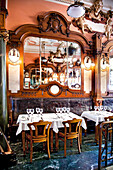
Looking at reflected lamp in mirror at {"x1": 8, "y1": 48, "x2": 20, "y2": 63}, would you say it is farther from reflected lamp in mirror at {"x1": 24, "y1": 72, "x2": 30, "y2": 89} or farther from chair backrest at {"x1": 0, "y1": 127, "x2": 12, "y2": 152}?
chair backrest at {"x1": 0, "y1": 127, "x2": 12, "y2": 152}

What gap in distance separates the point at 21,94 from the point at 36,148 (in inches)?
82.0

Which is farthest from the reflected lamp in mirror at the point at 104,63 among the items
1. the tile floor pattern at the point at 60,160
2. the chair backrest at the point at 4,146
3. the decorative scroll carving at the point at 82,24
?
the chair backrest at the point at 4,146

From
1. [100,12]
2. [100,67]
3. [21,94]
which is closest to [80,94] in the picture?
[100,67]

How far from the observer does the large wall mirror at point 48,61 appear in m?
5.86

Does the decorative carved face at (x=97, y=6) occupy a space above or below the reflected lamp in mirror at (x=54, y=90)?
above

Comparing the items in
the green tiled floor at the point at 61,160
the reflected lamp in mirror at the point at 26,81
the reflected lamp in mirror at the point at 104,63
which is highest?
the reflected lamp in mirror at the point at 104,63

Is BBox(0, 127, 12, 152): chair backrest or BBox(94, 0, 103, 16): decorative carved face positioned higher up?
BBox(94, 0, 103, 16): decorative carved face

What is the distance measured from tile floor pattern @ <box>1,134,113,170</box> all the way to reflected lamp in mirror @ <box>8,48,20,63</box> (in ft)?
9.79

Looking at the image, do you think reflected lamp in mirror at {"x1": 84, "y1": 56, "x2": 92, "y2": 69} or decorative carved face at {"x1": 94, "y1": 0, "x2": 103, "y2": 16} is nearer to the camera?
reflected lamp in mirror at {"x1": 84, "y1": 56, "x2": 92, "y2": 69}

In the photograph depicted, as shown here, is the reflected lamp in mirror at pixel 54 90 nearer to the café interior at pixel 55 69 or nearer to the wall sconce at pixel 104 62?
the café interior at pixel 55 69

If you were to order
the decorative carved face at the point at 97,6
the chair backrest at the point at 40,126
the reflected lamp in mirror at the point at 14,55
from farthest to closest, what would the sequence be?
the decorative carved face at the point at 97,6 → the reflected lamp in mirror at the point at 14,55 → the chair backrest at the point at 40,126

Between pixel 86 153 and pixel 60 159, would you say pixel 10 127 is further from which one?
pixel 86 153

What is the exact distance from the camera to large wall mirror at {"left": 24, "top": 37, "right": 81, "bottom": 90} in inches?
231

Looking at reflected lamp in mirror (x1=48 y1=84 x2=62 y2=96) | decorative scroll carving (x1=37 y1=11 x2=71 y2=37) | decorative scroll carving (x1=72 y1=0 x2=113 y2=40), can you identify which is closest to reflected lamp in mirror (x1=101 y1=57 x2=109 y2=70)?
decorative scroll carving (x1=72 y1=0 x2=113 y2=40)
